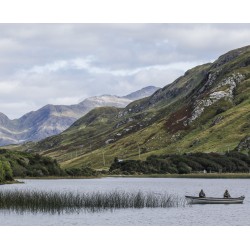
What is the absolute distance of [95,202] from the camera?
8188 cm
